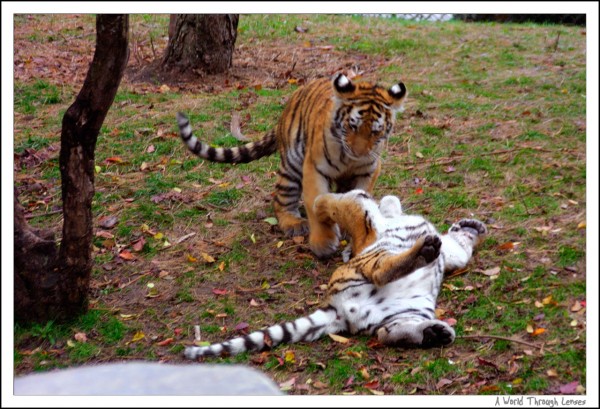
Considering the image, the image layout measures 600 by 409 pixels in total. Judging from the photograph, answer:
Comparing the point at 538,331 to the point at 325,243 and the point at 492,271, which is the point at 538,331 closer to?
the point at 492,271

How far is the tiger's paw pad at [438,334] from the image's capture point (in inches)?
174

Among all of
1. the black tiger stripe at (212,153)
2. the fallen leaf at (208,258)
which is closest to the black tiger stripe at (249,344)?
the fallen leaf at (208,258)

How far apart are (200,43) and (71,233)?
504 cm

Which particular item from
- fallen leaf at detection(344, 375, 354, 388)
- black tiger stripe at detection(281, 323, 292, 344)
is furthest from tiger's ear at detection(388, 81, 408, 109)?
fallen leaf at detection(344, 375, 354, 388)

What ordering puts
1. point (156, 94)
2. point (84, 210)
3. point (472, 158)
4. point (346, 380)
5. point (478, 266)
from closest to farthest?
point (346, 380) < point (84, 210) < point (478, 266) < point (472, 158) < point (156, 94)

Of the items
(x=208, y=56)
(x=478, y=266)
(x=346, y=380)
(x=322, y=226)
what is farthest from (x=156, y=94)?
(x=346, y=380)

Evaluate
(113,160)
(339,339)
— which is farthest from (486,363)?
(113,160)

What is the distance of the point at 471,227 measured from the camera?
18.5 feet

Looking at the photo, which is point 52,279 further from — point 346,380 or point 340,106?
point 340,106

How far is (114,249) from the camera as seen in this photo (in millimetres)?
5918

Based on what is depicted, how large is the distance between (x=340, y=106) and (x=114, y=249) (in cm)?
225

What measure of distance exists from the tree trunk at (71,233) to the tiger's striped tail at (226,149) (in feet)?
5.26

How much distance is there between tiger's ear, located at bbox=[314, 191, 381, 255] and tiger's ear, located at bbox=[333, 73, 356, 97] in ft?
2.64

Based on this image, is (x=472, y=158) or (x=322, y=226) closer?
(x=322, y=226)
